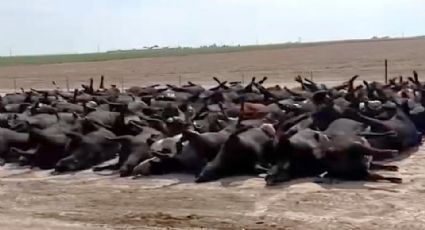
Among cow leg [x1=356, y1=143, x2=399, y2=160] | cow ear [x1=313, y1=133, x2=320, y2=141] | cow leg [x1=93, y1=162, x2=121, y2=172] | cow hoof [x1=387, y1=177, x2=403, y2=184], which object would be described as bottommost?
cow leg [x1=93, y1=162, x2=121, y2=172]

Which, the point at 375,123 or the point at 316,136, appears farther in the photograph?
the point at 375,123

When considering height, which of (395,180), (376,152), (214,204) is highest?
(376,152)

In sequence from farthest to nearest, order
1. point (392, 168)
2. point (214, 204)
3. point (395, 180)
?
point (392, 168), point (395, 180), point (214, 204)

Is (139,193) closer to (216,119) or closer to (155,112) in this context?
(216,119)

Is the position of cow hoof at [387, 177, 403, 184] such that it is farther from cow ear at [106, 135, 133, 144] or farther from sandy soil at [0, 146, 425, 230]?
cow ear at [106, 135, 133, 144]

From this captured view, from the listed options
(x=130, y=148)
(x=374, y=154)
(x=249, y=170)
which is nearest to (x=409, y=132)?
(x=374, y=154)

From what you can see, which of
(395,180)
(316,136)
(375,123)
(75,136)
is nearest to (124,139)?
(75,136)

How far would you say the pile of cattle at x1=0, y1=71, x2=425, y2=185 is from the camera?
37.0ft

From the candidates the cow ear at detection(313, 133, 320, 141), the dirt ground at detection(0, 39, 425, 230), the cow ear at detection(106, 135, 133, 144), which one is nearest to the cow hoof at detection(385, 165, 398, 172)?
the dirt ground at detection(0, 39, 425, 230)

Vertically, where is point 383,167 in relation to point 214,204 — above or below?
above

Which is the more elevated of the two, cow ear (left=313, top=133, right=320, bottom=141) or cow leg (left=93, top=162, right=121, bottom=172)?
cow ear (left=313, top=133, right=320, bottom=141)

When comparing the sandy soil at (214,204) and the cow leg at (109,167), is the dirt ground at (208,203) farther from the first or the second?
the cow leg at (109,167)

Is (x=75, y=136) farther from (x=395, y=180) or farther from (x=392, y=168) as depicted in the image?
(x=395, y=180)

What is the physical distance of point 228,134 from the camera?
1256 cm
